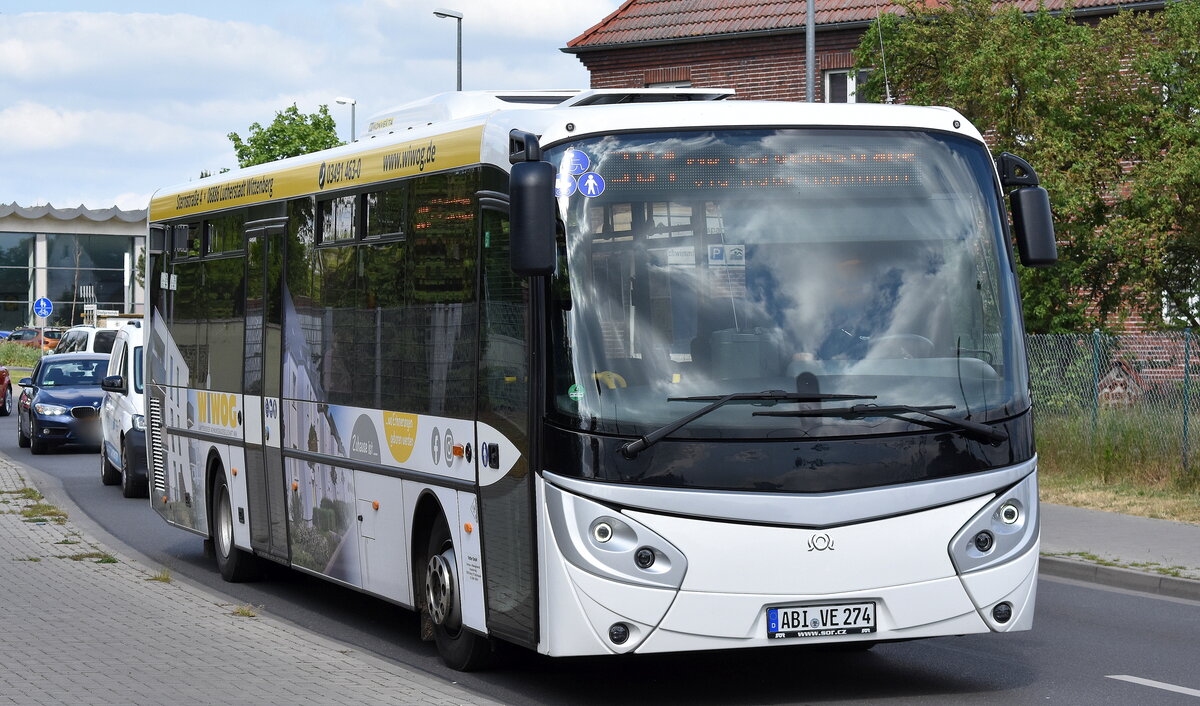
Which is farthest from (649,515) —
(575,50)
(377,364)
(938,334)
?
(575,50)

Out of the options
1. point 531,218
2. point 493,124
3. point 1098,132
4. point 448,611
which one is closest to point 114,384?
point 448,611

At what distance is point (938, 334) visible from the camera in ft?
26.5

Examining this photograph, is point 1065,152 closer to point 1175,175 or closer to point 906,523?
point 1175,175

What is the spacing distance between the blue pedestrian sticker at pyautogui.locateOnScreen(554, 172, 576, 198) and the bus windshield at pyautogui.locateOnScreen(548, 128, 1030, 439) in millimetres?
14

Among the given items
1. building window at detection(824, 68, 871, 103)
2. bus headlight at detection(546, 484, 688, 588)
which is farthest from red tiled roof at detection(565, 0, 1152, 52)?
bus headlight at detection(546, 484, 688, 588)

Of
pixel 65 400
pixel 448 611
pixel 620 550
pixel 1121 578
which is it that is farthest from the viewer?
pixel 65 400

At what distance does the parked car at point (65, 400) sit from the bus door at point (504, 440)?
20640mm

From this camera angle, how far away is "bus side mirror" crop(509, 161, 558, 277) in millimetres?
7629

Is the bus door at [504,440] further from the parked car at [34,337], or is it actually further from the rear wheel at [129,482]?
the parked car at [34,337]

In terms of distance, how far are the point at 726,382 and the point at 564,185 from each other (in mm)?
1156

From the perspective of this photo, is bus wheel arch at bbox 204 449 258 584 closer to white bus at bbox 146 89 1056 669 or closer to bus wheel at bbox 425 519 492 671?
bus wheel at bbox 425 519 492 671

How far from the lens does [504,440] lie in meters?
8.28

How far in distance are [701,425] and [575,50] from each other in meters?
32.9

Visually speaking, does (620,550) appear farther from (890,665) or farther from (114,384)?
(114,384)
